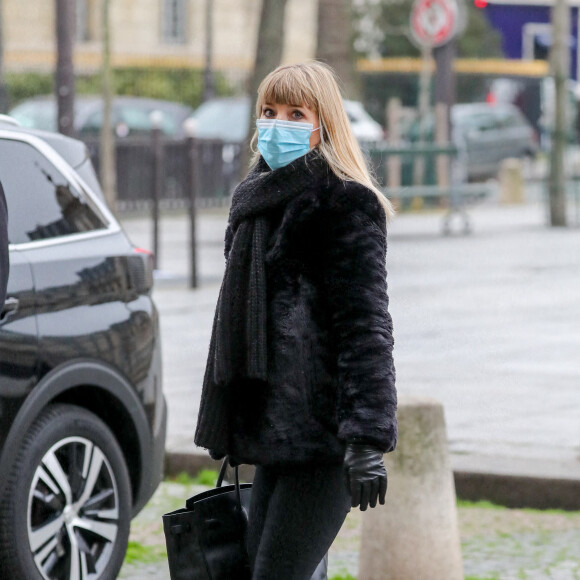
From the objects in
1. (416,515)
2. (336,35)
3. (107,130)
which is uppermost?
(336,35)

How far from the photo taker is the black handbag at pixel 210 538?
3.71m

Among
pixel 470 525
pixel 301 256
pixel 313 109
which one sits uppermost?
pixel 313 109

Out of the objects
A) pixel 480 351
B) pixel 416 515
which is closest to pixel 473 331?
pixel 480 351

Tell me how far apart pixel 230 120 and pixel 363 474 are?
24.5m

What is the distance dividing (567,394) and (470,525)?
8.77 feet

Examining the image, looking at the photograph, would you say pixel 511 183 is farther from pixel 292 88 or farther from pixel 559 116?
pixel 292 88

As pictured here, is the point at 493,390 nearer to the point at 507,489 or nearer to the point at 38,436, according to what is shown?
the point at 507,489

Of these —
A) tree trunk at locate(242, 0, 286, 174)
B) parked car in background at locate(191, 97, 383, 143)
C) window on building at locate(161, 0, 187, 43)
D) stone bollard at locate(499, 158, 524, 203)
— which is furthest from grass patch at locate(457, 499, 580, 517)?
window on building at locate(161, 0, 187, 43)

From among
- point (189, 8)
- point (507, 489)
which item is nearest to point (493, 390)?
point (507, 489)

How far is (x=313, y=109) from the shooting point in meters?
3.60

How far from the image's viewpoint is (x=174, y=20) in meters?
45.8

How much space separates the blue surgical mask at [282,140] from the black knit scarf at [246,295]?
1.0 inches

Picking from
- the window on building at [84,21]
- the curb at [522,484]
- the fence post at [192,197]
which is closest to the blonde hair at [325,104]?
the curb at [522,484]

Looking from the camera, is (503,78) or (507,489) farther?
(503,78)
